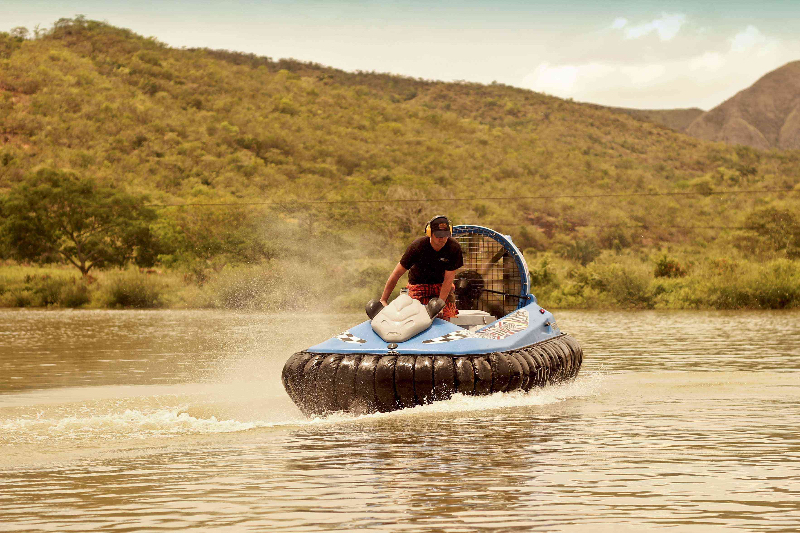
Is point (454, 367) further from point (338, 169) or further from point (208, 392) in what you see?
point (338, 169)

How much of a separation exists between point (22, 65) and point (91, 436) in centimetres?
9471

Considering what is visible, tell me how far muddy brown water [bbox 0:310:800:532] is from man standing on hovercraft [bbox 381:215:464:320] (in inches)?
61.2

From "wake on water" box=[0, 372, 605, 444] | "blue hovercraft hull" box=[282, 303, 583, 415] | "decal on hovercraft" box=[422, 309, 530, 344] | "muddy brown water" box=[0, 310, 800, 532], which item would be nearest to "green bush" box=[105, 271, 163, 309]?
"muddy brown water" box=[0, 310, 800, 532]

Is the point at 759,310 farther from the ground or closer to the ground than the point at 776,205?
closer to the ground

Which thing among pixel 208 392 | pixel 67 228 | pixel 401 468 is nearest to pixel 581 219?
pixel 67 228

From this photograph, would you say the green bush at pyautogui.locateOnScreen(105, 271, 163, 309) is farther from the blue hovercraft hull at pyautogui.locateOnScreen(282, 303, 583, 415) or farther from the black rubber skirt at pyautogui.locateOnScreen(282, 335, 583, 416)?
the black rubber skirt at pyautogui.locateOnScreen(282, 335, 583, 416)

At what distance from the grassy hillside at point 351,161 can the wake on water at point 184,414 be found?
33.7 m

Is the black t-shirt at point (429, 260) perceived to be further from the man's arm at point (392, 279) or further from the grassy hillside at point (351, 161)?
the grassy hillside at point (351, 161)

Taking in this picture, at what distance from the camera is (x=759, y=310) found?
135 feet

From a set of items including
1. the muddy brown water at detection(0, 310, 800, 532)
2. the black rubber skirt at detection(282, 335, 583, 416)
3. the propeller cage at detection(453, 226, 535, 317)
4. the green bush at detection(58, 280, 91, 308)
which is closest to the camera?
the muddy brown water at detection(0, 310, 800, 532)

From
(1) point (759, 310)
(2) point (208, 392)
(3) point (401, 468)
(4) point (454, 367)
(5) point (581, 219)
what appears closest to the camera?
(3) point (401, 468)

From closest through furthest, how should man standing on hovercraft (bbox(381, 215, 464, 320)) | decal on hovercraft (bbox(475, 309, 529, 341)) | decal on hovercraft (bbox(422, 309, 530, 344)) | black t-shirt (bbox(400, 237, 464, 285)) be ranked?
decal on hovercraft (bbox(422, 309, 530, 344)) → decal on hovercraft (bbox(475, 309, 529, 341)) → man standing on hovercraft (bbox(381, 215, 464, 320)) → black t-shirt (bbox(400, 237, 464, 285))

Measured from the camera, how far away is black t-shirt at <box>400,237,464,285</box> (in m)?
12.8

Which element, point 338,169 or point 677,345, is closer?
point 677,345
